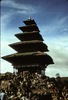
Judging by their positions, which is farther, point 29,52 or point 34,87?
point 29,52

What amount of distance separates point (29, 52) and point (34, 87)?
1517 centimetres

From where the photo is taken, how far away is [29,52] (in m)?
36.2

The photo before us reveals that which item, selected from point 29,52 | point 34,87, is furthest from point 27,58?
point 34,87

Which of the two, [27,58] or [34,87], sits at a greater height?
[27,58]

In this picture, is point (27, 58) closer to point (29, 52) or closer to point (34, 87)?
point (29, 52)

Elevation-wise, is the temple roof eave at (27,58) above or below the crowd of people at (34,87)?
above

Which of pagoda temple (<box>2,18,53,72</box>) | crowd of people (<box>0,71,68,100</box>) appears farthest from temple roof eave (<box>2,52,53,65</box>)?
crowd of people (<box>0,71,68,100</box>)

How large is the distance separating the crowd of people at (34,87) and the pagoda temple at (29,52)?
11291mm

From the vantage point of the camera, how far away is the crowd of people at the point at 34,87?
785 inches

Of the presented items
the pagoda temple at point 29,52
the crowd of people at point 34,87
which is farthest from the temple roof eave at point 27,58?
the crowd of people at point 34,87

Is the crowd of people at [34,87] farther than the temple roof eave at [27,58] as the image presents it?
No

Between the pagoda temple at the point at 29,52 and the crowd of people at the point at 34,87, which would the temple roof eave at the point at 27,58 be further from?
the crowd of people at the point at 34,87

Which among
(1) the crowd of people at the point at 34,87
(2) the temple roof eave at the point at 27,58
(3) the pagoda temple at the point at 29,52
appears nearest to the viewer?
(1) the crowd of people at the point at 34,87

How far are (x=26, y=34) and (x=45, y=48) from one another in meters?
3.22
